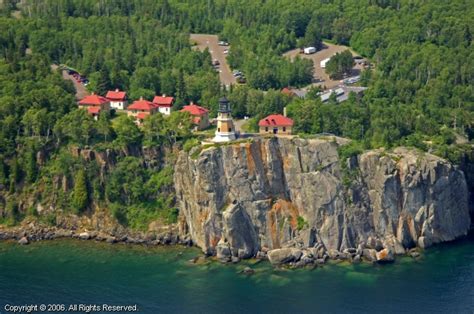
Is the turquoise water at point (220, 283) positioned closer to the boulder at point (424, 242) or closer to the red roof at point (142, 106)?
the boulder at point (424, 242)

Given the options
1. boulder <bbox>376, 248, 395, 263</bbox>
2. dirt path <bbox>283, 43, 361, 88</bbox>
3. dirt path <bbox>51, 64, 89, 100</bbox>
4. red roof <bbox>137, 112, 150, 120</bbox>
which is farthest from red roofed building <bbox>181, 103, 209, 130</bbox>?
boulder <bbox>376, 248, 395, 263</bbox>

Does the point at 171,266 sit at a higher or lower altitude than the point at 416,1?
lower

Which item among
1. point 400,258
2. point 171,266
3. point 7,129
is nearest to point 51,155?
point 7,129

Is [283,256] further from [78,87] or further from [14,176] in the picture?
[78,87]

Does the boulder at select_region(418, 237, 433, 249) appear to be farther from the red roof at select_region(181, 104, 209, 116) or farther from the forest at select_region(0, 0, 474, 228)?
the red roof at select_region(181, 104, 209, 116)

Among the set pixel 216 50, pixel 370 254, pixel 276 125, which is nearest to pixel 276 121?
pixel 276 125

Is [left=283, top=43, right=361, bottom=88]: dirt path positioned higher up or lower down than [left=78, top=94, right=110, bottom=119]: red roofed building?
lower down

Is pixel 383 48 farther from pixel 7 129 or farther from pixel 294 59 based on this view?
pixel 7 129

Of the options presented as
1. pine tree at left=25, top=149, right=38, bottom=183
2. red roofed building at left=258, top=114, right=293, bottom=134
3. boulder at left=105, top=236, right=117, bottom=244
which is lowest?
boulder at left=105, top=236, right=117, bottom=244
